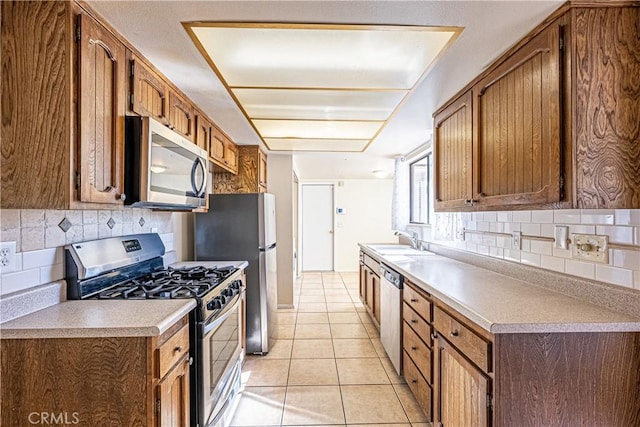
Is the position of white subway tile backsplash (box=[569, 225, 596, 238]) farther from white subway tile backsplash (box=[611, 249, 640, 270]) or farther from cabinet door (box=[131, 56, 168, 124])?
cabinet door (box=[131, 56, 168, 124])

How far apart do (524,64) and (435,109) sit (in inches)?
39.2

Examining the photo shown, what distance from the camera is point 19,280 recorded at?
1.36m

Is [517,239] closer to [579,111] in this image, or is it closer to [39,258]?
[579,111]

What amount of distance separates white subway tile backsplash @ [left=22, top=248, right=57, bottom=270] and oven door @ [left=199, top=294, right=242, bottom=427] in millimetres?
752

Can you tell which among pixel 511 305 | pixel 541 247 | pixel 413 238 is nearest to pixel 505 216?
pixel 541 247

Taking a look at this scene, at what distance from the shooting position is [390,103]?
243cm

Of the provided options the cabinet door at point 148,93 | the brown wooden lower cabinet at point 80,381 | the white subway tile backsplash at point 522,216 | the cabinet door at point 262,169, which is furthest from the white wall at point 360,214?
the brown wooden lower cabinet at point 80,381

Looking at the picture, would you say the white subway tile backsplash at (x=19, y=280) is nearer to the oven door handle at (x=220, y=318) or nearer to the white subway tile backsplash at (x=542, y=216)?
the oven door handle at (x=220, y=318)

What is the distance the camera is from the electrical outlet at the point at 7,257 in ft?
4.26

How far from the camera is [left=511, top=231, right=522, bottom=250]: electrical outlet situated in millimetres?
1991

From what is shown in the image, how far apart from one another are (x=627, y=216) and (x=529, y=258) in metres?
0.61

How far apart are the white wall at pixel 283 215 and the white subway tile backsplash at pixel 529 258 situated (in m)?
2.91

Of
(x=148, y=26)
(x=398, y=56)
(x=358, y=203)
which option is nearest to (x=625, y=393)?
(x=398, y=56)

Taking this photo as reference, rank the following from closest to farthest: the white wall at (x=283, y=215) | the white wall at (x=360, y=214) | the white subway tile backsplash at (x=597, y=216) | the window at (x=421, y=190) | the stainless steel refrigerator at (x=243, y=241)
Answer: the white subway tile backsplash at (x=597, y=216)
the stainless steel refrigerator at (x=243, y=241)
the window at (x=421, y=190)
the white wall at (x=283, y=215)
the white wall at (x=360, y=214)
